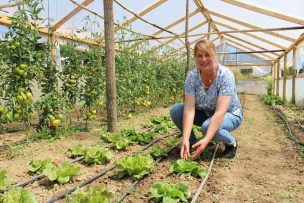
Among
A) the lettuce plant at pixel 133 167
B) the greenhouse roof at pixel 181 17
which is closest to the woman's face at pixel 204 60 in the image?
the lettuce plant at pixel 133 167

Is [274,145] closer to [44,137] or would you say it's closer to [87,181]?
[87,181]

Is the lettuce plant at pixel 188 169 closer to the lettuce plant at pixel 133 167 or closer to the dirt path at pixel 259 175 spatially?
the dirt path at pixel 259 175

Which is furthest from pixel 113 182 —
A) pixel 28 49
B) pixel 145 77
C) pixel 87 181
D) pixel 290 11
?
pixel 290 11

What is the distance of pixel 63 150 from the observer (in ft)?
11.9

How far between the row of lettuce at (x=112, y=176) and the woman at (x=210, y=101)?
1.01 feet

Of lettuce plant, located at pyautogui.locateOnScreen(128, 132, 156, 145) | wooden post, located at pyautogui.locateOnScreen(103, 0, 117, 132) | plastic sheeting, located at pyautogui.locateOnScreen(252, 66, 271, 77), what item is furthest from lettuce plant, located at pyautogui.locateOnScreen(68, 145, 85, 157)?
plastic sheeting, located at pyautogui.locateOnScreen(252, 66, 271, 77)

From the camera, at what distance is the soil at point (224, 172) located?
97.3 inches

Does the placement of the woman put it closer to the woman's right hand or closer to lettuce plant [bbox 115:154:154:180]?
the woman's right hand

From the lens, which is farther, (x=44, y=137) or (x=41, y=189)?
(x=44, y=137)

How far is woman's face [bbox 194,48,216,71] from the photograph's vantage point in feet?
9.91

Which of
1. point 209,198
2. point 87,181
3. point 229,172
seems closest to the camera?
point 209,198

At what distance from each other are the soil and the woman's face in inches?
37.4

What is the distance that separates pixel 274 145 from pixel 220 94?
1.64 m

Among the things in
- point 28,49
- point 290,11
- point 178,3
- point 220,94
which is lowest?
point 220,94
